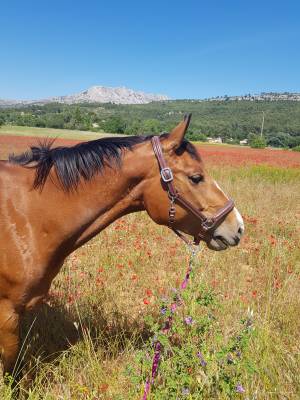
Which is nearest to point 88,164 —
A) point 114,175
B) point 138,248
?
point 114,175

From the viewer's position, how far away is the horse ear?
2.40m

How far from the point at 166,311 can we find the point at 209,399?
60cm

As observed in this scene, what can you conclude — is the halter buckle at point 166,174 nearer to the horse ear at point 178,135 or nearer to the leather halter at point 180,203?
the leather halter at point 180,203

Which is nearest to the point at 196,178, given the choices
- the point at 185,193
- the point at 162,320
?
the point at 185,193

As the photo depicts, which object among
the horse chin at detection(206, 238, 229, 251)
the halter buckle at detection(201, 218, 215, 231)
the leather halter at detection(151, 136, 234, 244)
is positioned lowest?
the horse chin at detection(206, 238, 229, 251)

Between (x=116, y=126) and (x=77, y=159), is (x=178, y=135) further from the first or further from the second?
(x=116, y=126)

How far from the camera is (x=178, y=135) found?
7.89 feet

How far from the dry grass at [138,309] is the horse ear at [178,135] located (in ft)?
4.49

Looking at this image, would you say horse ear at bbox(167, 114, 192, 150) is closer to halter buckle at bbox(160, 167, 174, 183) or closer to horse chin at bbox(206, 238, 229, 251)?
halter buckle at bbox(160, 167, 174, 183)

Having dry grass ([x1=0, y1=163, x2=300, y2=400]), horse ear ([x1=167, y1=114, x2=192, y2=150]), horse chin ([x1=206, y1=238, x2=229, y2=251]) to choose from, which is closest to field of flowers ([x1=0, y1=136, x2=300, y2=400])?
dry grass ([x1=0, y1=163, x2=300, y2=400])

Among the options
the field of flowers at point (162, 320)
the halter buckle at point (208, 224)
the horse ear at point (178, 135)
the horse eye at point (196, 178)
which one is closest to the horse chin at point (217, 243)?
the halter buckle at point (208, 224)

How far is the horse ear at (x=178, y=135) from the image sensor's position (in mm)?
2396

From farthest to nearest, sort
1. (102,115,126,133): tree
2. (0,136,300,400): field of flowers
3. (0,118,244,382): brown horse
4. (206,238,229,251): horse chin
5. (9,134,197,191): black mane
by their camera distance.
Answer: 1. (102,115,126,133): tree
2. (206,238,229,251): horse chin
3. (9,134,197,191): black mane
4. (0,118,244,382): brown horse
5. (0,136,300,400): field of flowers

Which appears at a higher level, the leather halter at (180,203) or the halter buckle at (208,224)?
the leather halter at (180,203)
